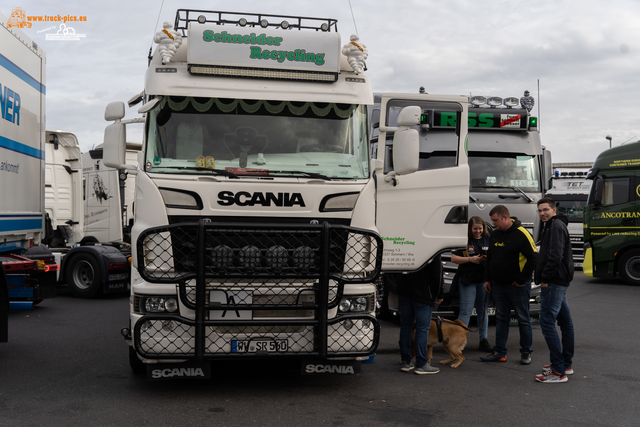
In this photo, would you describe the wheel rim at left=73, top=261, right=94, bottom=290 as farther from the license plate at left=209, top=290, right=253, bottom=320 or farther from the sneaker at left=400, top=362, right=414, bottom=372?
the license plate at left=209, top=290, right=253, bottom=320

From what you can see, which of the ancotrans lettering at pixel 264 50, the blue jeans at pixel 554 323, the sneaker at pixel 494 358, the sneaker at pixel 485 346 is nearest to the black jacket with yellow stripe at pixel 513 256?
A: the blue jeans at pixel 554 323

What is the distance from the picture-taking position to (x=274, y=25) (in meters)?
6.82

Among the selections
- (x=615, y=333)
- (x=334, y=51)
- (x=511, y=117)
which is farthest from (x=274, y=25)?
(x=615, y=333)

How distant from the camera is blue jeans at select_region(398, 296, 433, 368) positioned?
6742 mm

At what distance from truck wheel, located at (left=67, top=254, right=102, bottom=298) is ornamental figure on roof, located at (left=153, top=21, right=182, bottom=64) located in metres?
7.54

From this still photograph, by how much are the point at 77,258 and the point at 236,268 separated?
838 cm

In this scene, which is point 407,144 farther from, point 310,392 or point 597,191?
point 597,191

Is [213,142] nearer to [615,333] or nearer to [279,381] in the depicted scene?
[279,381]

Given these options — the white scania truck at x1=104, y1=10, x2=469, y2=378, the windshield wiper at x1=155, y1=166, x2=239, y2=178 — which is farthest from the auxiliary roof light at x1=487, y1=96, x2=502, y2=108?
the windshield wiper at x1=155, y1=166, x2=239, y2=178

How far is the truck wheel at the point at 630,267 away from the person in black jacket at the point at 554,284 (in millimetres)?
10601

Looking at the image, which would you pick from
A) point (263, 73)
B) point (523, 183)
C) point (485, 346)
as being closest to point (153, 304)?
point (263, 73)

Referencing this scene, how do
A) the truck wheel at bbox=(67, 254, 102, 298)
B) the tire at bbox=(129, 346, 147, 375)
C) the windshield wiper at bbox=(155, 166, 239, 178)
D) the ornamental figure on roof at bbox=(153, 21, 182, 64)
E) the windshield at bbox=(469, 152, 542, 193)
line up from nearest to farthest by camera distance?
the windshield wiper at bbox=(155, 166, 239, 178) → the ornamental figure on roof at bbox=(153, 21, 182, 64) → the tire at bbox=(129, 346, 147, 375) → the windshield at bbox=(469, 152, 542, 193) → the truck wheel at bbox=(67, 254, 102, 298)

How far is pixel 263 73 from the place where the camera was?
237 inches

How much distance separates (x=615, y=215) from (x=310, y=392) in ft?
40.7
